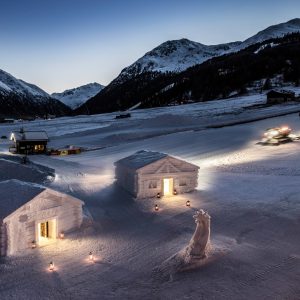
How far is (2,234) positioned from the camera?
2100 cm

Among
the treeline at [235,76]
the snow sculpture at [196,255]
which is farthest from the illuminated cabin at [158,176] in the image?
the treeline at [235,76]

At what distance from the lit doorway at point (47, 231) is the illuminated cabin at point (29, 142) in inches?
1501

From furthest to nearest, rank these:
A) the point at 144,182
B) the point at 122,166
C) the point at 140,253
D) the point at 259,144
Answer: the point at 259,144 < the point at 122,166 < the point at 144,182 < the point at 140,253

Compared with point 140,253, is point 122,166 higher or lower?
higher

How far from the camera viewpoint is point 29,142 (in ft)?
198

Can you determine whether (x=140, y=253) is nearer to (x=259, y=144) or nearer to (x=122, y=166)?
(x=122, y=166)

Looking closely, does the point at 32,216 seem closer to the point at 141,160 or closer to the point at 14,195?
the point at 14,195

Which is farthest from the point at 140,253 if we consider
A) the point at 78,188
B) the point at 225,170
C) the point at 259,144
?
the point at 259,144

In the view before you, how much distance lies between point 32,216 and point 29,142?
4013 centimetres

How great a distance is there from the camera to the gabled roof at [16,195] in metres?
21.7

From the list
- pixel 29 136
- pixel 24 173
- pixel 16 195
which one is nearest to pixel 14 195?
pixel 16 195

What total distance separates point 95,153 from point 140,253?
1531 inches

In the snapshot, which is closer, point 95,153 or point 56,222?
point 56,222

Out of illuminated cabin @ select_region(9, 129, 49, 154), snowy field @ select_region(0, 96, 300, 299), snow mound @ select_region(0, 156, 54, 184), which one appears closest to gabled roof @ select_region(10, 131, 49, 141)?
illuminated cabin @ select_region(9, 129, 49, 154)
